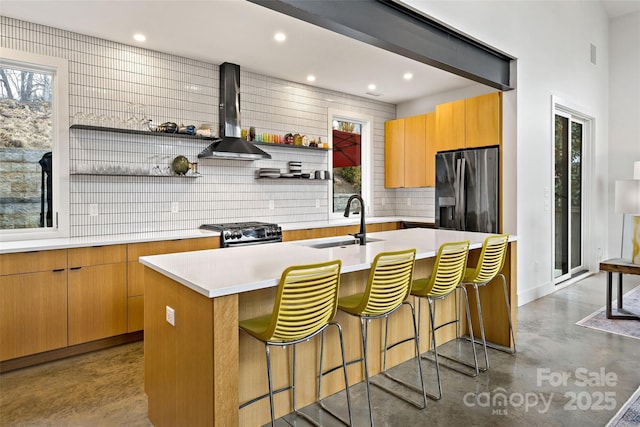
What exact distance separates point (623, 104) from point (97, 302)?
308 inches

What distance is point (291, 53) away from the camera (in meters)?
4.27

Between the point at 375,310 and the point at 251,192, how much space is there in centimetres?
308

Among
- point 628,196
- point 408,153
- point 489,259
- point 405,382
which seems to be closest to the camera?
point 405,382

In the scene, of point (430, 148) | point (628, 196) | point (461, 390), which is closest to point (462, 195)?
point (430, 148)

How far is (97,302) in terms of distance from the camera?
331cm

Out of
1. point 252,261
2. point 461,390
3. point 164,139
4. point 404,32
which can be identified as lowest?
point 461,390

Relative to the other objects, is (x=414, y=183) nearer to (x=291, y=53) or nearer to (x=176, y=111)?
(x=291, y=53)

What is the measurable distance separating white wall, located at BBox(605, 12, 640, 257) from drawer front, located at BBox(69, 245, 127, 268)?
7.14 m

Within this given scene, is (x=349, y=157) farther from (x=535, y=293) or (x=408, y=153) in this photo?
(x=535, y=293)

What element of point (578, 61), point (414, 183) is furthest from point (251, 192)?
point (578, 61)

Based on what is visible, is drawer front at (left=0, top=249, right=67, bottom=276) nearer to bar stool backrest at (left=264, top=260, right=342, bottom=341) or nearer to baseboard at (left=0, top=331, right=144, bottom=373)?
baseboard at (left=0, top=331, right=144, bottom=373)

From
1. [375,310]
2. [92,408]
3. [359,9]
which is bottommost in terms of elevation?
[92,408]

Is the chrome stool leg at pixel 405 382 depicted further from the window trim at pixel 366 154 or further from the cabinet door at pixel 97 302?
the window trim at pixel 366 154

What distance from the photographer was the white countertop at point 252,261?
1.76 m
